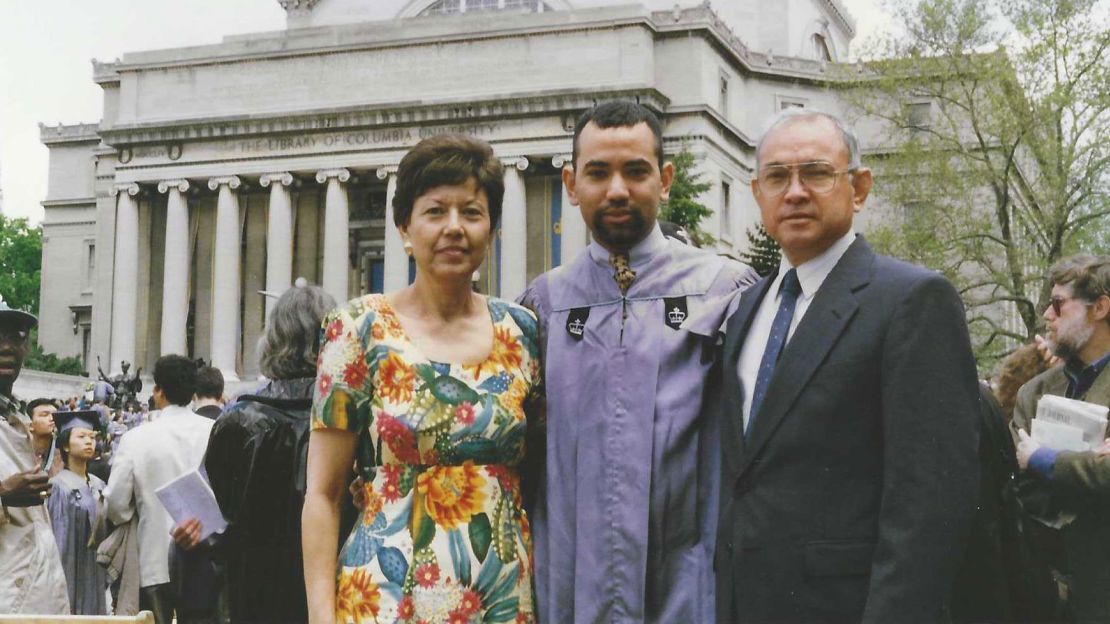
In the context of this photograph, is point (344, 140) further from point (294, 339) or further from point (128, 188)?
point (294, 339)

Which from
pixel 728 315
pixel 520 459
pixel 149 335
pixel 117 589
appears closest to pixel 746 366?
pixel 728 315

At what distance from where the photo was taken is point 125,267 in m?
57.6

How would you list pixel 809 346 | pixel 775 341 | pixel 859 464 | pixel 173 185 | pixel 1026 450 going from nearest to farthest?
pixel 859 464 < pixel 809 346 < pixel 775 341 < pixel 1026 450 < pixel 173 185

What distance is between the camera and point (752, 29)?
198 feet

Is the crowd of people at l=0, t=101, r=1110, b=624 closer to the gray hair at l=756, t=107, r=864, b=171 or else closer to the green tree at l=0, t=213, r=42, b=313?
the gray hair at l=756, t=107, r=864, b=171

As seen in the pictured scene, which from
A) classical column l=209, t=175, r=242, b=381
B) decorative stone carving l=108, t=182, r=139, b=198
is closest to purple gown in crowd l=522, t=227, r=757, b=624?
classical column l=209, t=175, r=242, b=381

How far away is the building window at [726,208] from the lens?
52.4m

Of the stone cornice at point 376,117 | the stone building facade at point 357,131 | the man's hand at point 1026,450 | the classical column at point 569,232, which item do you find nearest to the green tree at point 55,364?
the stone building facade at point 357,131

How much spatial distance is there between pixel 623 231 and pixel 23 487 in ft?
13.0

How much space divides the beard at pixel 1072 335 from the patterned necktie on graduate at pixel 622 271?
3158mm

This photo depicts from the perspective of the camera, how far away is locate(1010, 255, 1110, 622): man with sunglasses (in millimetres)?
5859

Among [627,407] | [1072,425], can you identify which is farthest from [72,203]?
[627,407]

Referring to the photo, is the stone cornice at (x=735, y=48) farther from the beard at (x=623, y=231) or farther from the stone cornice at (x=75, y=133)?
the beard at (x=623, y=231)

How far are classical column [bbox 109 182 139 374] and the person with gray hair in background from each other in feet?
173
